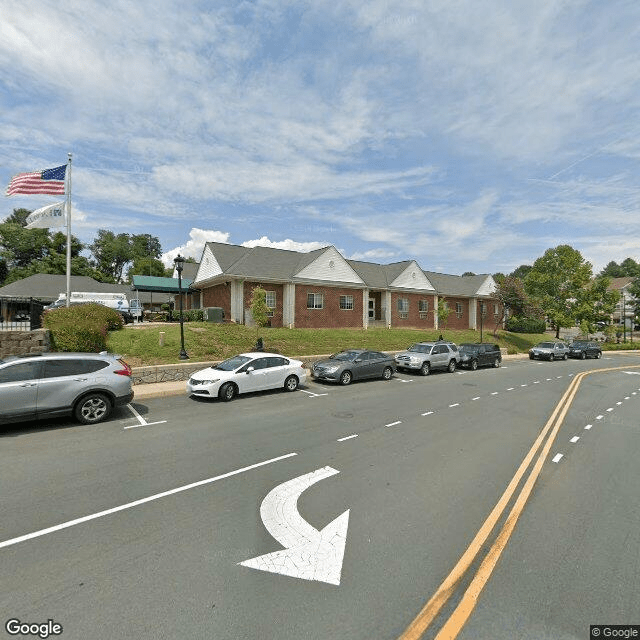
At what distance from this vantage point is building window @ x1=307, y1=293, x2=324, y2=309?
28.9 metres

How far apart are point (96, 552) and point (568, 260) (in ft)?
169

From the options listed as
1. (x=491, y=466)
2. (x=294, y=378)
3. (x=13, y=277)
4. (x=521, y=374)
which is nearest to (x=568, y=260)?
(x=521, y=374)

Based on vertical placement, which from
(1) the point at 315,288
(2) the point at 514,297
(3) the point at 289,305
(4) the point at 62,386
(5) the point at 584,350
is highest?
(1) the point at 315,288

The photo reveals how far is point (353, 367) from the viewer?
15.8 metres

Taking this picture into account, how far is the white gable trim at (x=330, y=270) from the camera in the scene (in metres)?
28.8

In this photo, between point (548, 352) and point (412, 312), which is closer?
point (548, 352)

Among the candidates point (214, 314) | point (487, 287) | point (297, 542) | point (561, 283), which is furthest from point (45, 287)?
point (561, 283)

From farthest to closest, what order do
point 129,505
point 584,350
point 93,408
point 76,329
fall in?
point 584,350 → point 76,329 → point 93,408 → point 129,505

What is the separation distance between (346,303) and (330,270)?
3.29 meters

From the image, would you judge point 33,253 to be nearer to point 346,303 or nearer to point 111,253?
point 111,253

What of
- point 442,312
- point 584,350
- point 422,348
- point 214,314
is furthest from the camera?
point 442,312

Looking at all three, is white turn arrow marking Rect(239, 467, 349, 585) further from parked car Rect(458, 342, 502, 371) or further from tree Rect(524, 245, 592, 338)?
tree Rect(524, 245, 592, 338)

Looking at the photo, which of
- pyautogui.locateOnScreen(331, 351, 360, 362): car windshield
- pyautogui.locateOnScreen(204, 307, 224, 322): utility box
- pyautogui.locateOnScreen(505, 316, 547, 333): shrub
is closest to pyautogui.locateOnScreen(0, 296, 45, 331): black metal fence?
pyautogui.locateOnScreen(204, 307, 224, 322): utility box

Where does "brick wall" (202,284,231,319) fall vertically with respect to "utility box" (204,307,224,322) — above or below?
above
